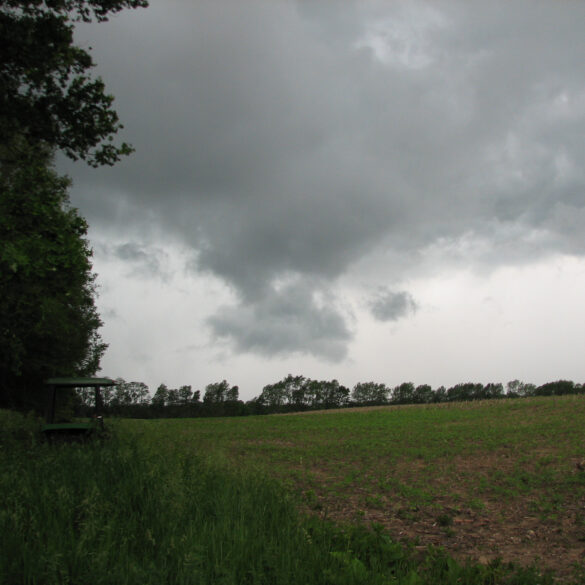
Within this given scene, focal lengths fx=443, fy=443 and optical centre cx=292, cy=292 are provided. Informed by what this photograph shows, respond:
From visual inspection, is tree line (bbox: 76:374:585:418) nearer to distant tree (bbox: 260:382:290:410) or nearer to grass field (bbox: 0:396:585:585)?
distant tree (bbox: 260:382:290:410)

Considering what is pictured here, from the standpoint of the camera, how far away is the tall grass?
4031mm

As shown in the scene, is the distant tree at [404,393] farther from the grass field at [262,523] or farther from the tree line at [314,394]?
the grass field at [262,523]

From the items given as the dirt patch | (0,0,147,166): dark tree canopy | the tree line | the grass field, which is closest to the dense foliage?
(0,0,147,166): dark tree canopy

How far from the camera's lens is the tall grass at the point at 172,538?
13.2 feet

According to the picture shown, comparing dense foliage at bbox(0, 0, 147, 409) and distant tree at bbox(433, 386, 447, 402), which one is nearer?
dense foliage at bbox(0, 0, 147, 409)

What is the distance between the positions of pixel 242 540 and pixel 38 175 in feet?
42.1

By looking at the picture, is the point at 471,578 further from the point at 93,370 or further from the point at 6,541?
the point at 93,370

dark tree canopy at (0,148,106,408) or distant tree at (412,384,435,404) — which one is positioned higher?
dark tree canopy at (0,148,106,408)

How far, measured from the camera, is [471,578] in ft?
17.9

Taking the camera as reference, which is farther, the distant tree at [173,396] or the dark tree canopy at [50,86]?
the distant tree at [173,396]

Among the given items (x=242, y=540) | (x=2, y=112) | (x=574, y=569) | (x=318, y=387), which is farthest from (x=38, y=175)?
(x=318, y=387)

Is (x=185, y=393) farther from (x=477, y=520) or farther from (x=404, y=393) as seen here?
(x=477, y=520)

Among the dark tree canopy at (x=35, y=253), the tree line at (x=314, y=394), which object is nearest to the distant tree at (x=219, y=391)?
the tree line at (x=314, y=394)

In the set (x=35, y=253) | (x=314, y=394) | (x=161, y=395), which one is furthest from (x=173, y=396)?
(x=35, y=253)
